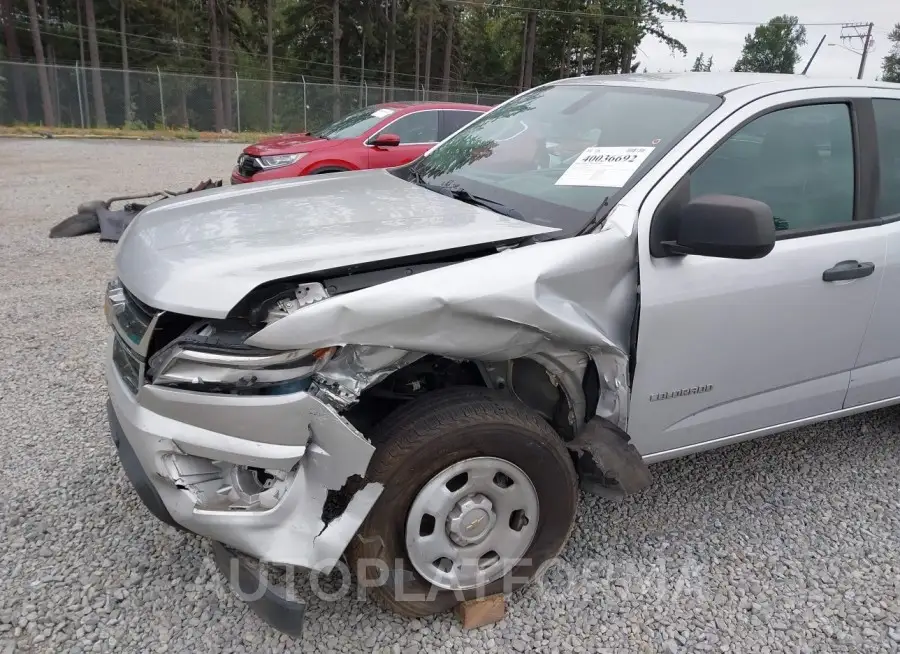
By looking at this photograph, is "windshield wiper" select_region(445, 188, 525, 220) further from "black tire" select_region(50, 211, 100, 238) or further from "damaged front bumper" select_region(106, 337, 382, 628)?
"black tire" select_region(50, 211, 100, 238)

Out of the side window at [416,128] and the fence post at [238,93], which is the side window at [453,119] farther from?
the fence post at [238,93]

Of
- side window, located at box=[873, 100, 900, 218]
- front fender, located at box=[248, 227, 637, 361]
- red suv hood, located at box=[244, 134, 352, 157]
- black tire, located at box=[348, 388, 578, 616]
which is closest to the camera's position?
front fender, located at box=[248, 227, 637, 361]

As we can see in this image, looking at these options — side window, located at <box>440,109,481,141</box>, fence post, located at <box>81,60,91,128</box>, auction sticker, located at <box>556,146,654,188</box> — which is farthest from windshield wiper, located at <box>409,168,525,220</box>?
fence post, located at <box>81,60,91,128</box>

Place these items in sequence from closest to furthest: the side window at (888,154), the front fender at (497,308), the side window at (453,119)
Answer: the front fender at (497,308) < the side window at (888,154) < the side window at (453,119)

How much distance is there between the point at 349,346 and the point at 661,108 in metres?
1.71

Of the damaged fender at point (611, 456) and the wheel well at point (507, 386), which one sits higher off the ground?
the wheel well at point (507, 386)

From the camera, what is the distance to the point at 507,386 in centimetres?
247

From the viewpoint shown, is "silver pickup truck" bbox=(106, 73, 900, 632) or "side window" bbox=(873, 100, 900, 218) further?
"side window" bbox=(873, 100, 900, 218)

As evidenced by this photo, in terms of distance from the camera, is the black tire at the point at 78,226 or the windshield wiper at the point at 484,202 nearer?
the windshield wiper at the point at 484,202

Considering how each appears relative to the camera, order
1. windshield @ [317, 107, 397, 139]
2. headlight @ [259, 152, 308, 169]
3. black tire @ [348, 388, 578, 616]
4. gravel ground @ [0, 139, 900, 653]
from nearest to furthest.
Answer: black tire @ [348, 388, 578, 616], gravel ground @ [0, 139, 900, 653], headlight @ [259, 152, 308, 169], windshield @ [317, 107, 397, 139]

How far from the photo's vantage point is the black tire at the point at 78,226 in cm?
749

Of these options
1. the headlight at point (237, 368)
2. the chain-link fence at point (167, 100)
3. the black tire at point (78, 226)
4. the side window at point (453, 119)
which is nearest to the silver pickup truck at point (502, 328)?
the headlight at point (237, 368)

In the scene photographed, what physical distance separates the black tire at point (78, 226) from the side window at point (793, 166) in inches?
282

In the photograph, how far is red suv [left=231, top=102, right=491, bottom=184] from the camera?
8789mm
